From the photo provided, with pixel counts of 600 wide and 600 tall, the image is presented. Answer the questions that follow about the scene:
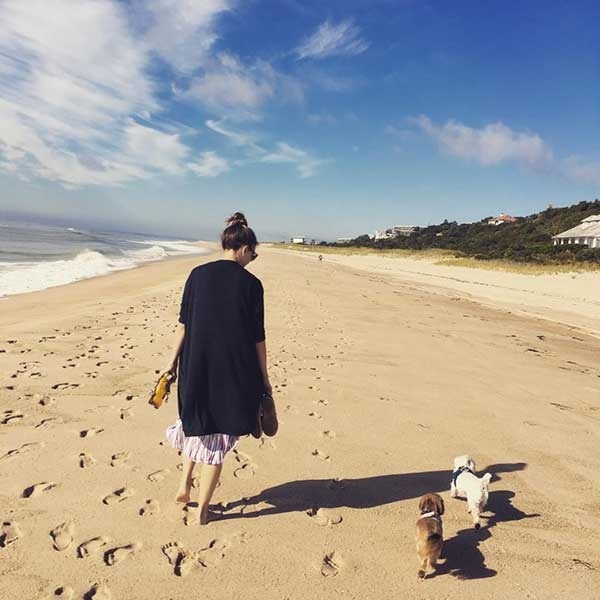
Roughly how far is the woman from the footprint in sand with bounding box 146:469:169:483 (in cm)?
84

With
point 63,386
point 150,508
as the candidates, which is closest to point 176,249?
point 63,386

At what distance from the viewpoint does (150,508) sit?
316cm

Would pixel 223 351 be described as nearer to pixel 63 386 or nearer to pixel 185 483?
pixel 185 483

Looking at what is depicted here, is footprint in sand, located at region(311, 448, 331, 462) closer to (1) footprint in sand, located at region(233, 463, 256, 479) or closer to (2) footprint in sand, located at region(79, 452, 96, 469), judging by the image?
(1) footprint in sand, located at region(233, 463, 256, 479)

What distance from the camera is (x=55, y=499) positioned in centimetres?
320

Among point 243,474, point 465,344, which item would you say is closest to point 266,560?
point 243,474

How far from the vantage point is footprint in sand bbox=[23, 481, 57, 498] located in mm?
3238

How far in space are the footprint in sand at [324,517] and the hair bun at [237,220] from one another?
217cm

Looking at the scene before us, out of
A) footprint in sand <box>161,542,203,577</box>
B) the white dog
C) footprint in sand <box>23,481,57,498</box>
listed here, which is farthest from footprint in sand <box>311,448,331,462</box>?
footprint in sand <box>23,481,57,498</box>

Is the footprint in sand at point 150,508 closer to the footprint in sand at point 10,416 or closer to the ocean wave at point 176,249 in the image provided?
the footprint in sand at point 10,416

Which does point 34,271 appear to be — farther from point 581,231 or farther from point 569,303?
point 581,231

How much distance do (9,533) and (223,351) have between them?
1.82m

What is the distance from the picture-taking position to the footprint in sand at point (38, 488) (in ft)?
10.6

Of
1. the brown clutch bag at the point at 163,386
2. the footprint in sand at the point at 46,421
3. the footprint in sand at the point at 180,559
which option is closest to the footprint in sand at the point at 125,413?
the footprint in sand at the point at 46,421
